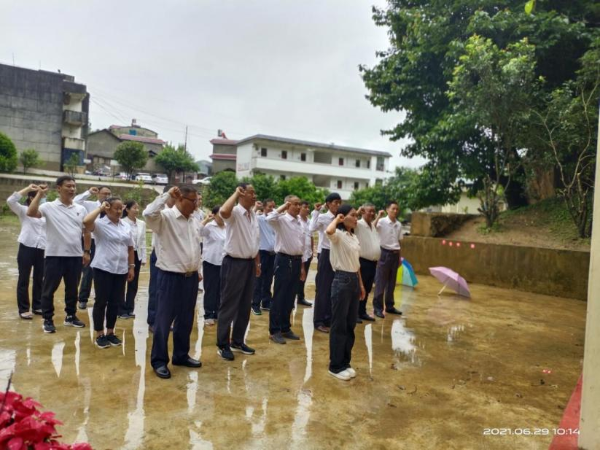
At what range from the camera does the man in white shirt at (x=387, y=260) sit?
6.61m

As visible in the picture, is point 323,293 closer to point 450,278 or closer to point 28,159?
point 450,278

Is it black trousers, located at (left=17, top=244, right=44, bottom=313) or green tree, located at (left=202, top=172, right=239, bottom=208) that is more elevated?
green tree, located at (left=202, top=172, right=239, bottom=208)

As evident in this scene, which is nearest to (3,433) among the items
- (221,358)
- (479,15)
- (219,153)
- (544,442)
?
(221,358)

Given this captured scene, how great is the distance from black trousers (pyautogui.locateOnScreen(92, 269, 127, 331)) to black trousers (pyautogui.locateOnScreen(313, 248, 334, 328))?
2.37m

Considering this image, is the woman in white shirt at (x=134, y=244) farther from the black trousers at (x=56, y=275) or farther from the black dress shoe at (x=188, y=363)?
the black dress shoe at (x=188, y=363)

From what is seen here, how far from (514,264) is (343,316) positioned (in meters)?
7.23

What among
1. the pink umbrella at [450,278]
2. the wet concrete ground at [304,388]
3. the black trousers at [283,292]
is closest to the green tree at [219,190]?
the pink umbrella at [450,278]

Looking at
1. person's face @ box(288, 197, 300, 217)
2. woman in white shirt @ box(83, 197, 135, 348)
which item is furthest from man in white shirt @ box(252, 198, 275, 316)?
woman in white shirt @ box(83, 197, 135, 348)

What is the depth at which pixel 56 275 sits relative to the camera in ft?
15.9

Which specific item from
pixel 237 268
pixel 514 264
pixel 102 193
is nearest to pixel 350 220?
pixel 237 268

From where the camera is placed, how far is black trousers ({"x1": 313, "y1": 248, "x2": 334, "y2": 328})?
5.55m

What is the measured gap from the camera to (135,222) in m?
5.83

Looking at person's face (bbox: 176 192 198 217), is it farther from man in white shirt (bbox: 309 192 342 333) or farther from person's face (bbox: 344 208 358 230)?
man in white shirt (bbox: 309 192 342 333)

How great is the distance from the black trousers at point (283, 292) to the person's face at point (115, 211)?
74.2 inches
